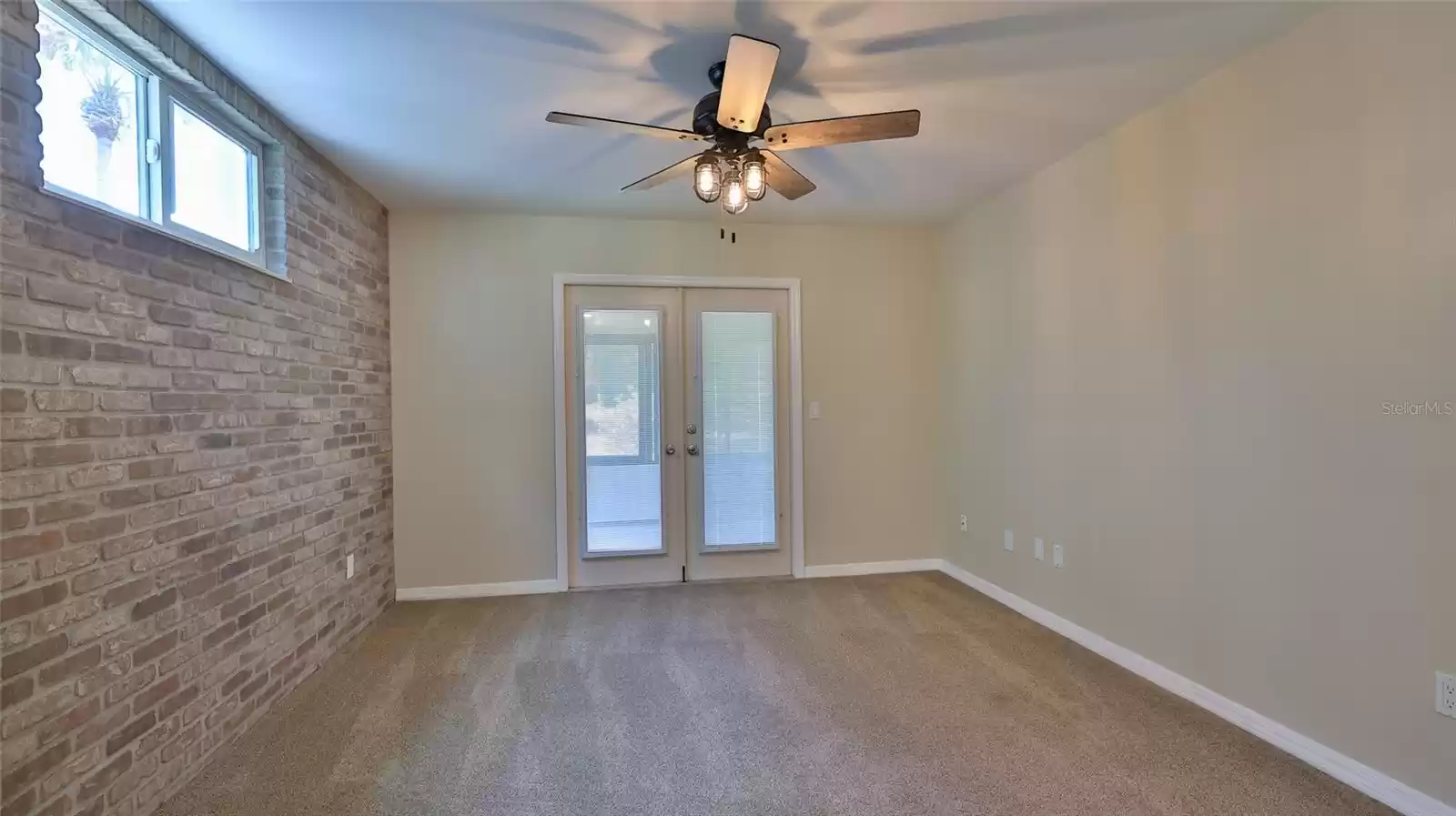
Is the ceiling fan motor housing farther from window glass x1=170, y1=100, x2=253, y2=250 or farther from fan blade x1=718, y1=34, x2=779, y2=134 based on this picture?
window glass x1=170, y1=100, x2=253, y2=250

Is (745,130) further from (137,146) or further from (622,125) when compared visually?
(137,146)

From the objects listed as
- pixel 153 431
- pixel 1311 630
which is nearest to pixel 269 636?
pixel 153 431

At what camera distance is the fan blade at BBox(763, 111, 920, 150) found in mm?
1873

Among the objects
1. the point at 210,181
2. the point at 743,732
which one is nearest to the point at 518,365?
the point at 210,181

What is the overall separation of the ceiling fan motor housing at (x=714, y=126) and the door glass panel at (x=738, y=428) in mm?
1949

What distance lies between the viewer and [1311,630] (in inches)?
77.9

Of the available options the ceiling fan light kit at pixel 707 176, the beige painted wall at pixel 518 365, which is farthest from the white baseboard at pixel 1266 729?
the ceiling fan light kit at pixel 707 176

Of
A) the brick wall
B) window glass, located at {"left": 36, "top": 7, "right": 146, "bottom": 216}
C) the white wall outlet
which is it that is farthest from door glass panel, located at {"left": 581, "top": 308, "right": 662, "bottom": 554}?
the white wall outlet

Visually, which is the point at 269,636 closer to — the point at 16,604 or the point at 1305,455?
the point at 16,604

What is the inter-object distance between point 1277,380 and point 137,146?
376 centimetres

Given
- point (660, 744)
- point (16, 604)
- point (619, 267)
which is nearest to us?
point (16, 604)

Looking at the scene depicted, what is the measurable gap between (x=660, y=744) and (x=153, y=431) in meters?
1.89

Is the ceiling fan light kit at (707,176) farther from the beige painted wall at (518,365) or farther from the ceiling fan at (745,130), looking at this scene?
the beige painted wall at (518,365)

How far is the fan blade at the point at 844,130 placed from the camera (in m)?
1.87
